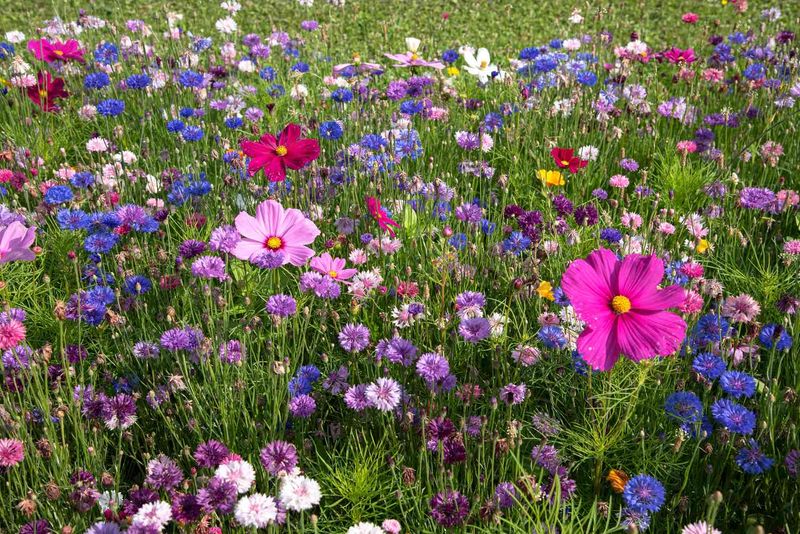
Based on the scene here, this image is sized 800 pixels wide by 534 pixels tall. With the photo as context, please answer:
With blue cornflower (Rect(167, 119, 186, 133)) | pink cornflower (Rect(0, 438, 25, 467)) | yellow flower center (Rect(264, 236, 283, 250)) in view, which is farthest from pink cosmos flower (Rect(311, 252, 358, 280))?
blue cornflower (Rect(167, 119, 186, 133))

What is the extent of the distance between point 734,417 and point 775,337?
28 cm

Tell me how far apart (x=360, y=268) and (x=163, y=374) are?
758mm

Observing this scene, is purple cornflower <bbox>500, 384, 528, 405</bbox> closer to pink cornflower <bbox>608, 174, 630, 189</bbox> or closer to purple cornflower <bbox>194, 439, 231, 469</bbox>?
purple cornflower <bbox>194, 439, 231, 469</bbox>

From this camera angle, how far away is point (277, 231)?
208 centimetres

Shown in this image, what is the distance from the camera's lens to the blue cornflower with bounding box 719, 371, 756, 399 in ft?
5.83

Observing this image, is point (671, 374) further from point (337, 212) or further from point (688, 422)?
point (337, 212)

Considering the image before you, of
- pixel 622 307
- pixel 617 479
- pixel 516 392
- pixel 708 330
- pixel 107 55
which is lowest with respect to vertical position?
pixel 617 479

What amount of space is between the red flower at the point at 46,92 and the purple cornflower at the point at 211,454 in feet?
8.33

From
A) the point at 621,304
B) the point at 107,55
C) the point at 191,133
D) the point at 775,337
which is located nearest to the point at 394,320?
the point at 621,304

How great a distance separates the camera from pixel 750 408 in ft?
6.13

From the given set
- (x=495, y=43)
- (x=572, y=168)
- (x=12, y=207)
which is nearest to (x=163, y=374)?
(x=12, y=207)

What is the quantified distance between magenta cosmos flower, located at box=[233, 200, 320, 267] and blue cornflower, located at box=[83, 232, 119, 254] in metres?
0.55

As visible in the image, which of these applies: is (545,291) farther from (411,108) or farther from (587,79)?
(587,79)

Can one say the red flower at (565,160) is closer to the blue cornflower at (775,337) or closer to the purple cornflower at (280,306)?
the blue cornflower at (775,337)
